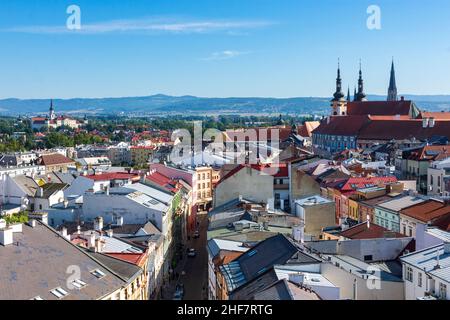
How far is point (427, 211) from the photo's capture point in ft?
111

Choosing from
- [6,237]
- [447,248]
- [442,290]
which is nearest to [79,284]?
[6,237]

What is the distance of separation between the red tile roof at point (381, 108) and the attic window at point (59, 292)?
358 feet

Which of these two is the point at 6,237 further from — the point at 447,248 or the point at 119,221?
the point at 119,221

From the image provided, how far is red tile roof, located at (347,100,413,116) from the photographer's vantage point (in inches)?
4845

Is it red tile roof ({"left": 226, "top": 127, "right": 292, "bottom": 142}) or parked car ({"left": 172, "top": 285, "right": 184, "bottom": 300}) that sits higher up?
red tile roof ({"left": 226, "top": 127, "right": 292, "bottom": 142})

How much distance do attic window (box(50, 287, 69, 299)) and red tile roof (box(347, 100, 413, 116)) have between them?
10925 cm

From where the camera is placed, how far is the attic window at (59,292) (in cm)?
1962

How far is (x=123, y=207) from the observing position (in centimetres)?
3872

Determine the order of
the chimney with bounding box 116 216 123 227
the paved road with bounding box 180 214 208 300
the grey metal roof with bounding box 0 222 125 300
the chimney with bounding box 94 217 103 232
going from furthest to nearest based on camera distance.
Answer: the chimney with bounding box 116 216 123 227 → the chimney with bounding box 94 217 103 232 → the paved road with bounding box 180 214 208 300 → the grey metal roof with bounding box 0 222 125 300

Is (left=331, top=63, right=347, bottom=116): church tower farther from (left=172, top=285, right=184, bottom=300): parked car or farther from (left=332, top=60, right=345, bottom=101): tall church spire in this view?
(left=172, top=285, right=184, bottom=300): parked car

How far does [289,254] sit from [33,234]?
9.10 meters

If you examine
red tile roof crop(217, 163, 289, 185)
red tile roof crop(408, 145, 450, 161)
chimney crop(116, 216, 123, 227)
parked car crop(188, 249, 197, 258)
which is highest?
red tile roof crop(408, 145, 450, 161)

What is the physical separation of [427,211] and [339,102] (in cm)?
9813

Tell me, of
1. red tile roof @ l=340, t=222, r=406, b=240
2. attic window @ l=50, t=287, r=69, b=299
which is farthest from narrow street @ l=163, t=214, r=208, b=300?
attic window @ l=50, t=287, r=69, b=299
